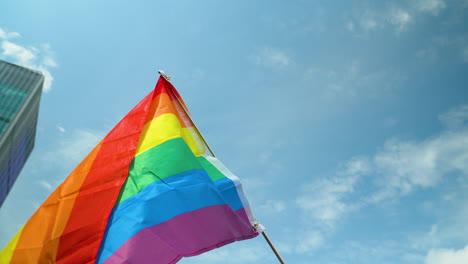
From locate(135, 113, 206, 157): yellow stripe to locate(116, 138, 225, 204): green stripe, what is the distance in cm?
14

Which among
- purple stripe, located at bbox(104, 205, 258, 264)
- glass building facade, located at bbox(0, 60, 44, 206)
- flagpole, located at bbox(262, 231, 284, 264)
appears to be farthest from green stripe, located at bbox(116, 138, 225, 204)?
glass building facade, located at bbox(0, 60, 44, 206)

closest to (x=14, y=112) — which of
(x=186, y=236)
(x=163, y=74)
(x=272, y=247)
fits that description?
(x=163, y=74)

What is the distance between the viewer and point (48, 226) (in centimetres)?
583

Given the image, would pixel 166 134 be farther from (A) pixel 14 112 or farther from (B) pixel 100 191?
(A) pixel 14 112

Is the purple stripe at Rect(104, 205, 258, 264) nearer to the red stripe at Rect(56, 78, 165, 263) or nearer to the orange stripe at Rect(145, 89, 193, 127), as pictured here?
the red stripe at Rect(56, 78, 165, 263)

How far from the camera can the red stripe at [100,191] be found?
18.3ft

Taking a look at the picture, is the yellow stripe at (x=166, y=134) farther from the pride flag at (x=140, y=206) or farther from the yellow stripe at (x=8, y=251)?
the yellow stripe at (x=8, y=251)

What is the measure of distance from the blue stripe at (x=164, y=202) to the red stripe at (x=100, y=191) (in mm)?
202

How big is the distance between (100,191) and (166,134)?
6.19 feet

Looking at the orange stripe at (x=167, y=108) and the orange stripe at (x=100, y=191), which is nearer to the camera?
the orange stripe at (x=100, y=191)

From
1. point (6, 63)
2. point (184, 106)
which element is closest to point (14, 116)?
point (6, 63)

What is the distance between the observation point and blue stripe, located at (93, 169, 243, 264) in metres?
5.82

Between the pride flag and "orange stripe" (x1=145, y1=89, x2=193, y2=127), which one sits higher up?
"orange stripe" (x1=145, y1=89, x2=193, y2=127)

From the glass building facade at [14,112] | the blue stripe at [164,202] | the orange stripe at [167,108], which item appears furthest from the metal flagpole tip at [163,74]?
the glass building facade at [14,112]
